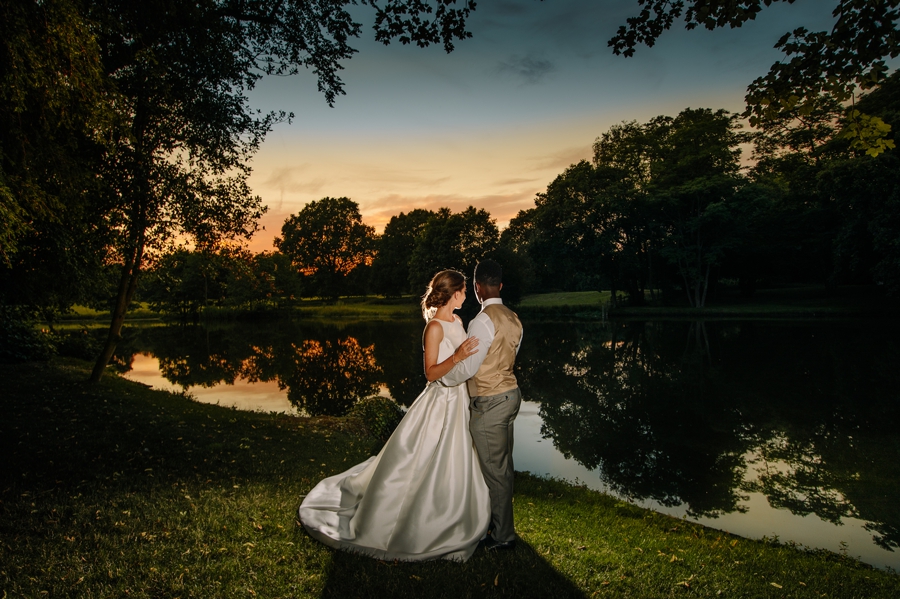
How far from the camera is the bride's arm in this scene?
13.5 ft

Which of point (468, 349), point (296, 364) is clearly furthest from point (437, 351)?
point (296, 364)

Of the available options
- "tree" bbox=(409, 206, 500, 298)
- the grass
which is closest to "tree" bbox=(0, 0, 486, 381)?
the grass

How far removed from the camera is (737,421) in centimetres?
1262

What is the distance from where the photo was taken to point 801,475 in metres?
9.03

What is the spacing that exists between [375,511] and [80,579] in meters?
2.24

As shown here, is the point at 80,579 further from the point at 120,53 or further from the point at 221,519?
the point at 120,53

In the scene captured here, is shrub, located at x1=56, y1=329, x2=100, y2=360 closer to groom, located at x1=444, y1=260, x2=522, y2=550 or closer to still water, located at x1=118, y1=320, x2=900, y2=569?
still water, located at x1=118, y1=320, x2=900, y2=569

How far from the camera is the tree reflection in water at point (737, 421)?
8.35 m

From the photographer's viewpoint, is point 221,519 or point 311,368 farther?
point 311,368

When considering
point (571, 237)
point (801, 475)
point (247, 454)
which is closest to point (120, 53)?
point (247, 454)

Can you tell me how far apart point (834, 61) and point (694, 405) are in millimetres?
12147

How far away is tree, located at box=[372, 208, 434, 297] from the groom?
205ft

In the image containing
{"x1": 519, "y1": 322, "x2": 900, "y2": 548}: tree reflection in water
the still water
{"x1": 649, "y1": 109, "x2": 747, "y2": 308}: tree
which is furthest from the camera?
{"x1": 649, "y1": 109, "x2": 747, "y2": 308}: tree

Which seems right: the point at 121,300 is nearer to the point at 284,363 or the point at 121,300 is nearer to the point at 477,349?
the point at 284,363
